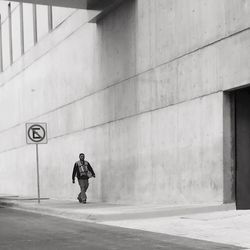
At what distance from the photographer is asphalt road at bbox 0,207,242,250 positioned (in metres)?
8.55

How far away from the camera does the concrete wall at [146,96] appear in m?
13.1

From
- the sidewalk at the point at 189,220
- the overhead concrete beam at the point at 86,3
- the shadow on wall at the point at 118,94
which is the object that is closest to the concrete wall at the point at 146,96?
the shadow on wall at the point at 118,94

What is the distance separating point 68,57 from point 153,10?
26.3 feet

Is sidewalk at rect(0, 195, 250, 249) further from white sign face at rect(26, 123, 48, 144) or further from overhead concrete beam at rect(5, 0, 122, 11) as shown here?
overhead concrete beam at rect(5, 0, 122, 11)

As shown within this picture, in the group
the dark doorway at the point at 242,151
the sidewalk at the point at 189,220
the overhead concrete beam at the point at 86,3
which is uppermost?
the overhead concrete beam at the point at 86,3

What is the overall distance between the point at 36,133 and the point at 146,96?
4.38 m

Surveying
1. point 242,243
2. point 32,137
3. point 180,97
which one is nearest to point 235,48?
point 180,97

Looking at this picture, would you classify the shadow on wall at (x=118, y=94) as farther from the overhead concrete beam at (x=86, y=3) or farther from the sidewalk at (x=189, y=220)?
the sidewalk at (x=189, y=220)

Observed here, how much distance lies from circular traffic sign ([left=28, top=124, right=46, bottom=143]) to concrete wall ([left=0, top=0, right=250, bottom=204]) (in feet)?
7.35

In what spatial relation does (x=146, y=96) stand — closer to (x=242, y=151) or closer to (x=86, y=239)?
(x=242, y=151)

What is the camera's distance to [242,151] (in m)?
13.1

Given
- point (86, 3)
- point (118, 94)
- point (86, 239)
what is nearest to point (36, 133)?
point (118, 94)

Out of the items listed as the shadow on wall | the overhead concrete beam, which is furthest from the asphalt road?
the overhead concrete beam

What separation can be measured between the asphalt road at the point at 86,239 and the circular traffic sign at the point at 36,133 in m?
6.36
